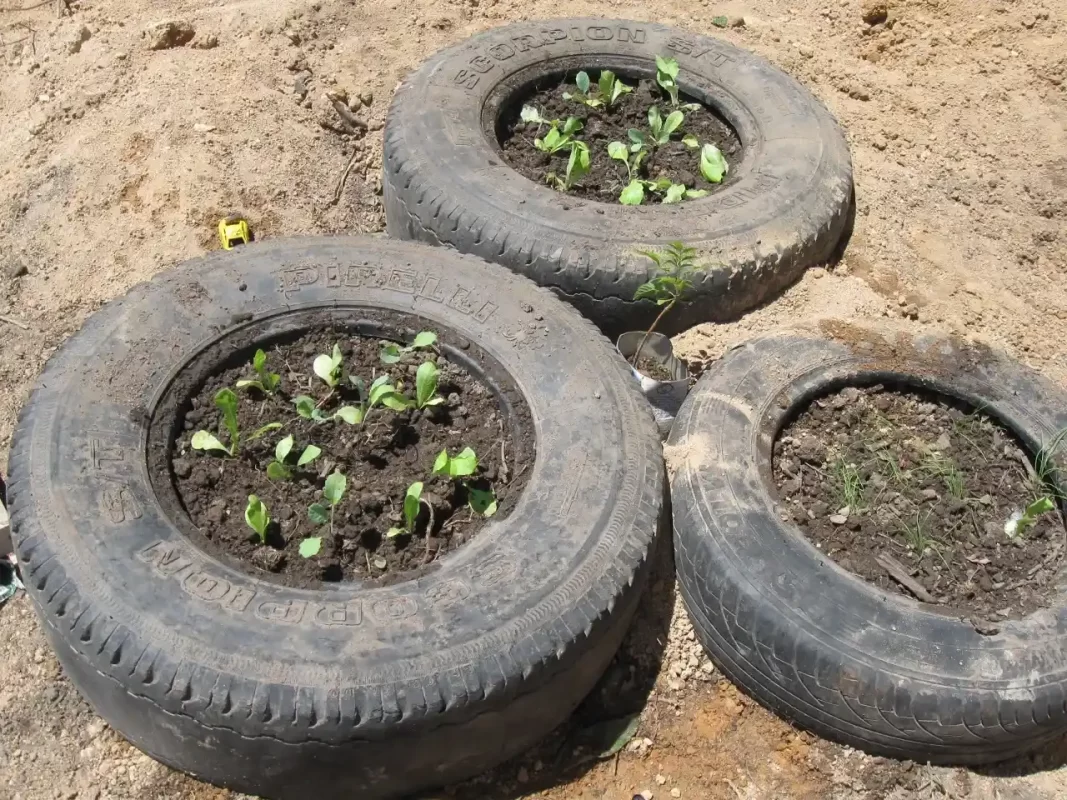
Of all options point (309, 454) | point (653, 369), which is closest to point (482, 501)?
point (309, 454)

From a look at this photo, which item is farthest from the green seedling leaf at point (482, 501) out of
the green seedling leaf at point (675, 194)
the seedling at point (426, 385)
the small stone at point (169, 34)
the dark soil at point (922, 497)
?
the small stone at point (169, 34)

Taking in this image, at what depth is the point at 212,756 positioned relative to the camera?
7.67ft

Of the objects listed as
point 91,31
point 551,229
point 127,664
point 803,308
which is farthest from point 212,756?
point 91,31

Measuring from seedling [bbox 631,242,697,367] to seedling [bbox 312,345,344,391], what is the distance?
1.07 m

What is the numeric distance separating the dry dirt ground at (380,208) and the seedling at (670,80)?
37.1 inches

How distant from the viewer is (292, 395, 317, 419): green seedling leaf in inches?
114

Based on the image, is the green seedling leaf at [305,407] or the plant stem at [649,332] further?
the plant stem at [649,332]

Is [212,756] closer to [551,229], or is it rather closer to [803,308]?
[551,229]

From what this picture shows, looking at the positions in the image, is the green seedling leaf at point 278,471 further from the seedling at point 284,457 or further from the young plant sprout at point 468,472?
the young plant sprout at point 468,472

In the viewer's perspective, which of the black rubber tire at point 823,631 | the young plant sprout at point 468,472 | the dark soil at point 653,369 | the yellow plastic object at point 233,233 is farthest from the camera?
the yellow plastic object at point 233,233

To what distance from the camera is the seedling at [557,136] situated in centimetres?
402

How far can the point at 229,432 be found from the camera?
2.87m

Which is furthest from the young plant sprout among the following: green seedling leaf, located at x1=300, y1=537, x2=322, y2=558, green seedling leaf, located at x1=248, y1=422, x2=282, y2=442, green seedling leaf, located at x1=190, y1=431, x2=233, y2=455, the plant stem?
the plant stem

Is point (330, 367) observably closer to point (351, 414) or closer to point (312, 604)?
point (351, 414)
